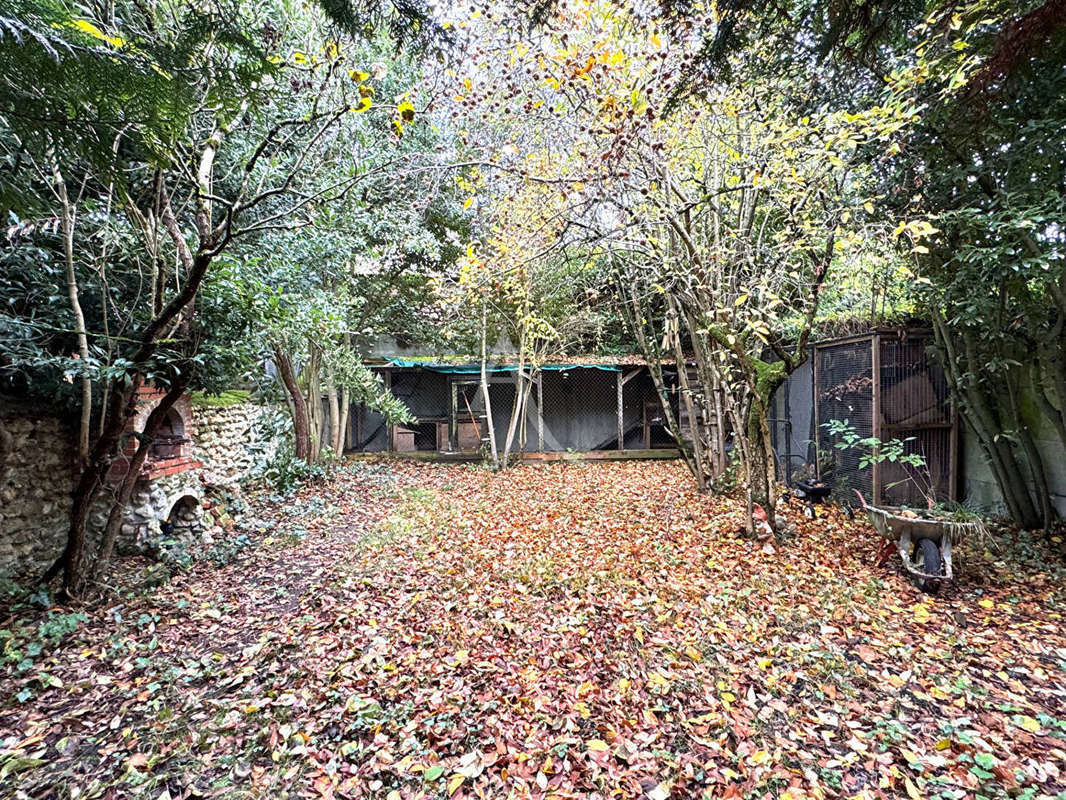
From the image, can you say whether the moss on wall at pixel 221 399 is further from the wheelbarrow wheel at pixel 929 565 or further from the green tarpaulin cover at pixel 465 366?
the wheelbarrow wheel at pixel 929 565

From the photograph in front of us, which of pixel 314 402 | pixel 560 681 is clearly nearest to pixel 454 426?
pixel 314 402

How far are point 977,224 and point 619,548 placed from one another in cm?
397

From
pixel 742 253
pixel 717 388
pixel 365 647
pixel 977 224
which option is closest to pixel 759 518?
pixel 717 388

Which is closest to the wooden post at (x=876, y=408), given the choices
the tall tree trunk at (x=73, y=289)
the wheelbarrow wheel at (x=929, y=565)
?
the wheelbarrow wheel at (x=929, y=565)

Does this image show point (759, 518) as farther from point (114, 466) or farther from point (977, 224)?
point (114, 466)

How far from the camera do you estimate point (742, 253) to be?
452cm

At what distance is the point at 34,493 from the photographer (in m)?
3.63

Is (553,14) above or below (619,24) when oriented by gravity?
below

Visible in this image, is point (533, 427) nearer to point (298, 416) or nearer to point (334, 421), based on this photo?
point (334, 421)

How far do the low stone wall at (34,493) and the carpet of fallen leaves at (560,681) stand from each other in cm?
97

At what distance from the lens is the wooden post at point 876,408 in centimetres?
497

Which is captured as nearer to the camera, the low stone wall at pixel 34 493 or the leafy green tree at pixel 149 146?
the leafy green tree at pixel 149 146

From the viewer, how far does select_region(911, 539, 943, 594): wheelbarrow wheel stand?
3470 millimetres

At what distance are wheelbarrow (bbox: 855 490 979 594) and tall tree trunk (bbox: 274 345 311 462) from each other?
24.5ft
